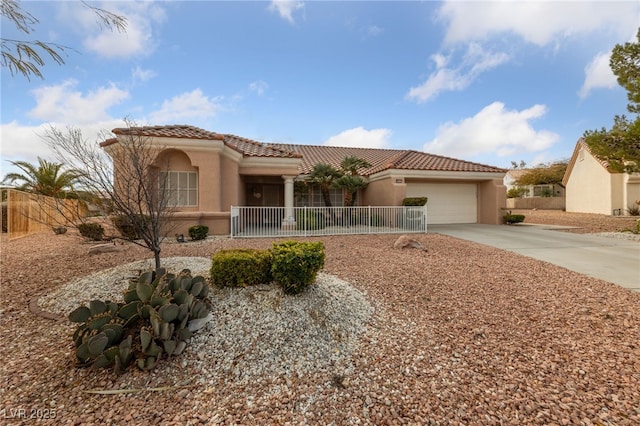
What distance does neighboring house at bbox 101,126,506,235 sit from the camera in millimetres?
11328

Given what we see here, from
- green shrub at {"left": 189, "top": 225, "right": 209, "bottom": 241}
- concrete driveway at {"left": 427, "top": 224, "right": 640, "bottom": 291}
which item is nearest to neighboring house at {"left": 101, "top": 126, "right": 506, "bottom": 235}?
green shrub at {"left": 189, "top": 225, "right": 209, "bottom": 241}

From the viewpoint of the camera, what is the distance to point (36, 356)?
3062 mm

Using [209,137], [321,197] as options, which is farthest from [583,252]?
[209,137]

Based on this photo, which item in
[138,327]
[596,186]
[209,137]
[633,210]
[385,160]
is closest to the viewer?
[138,327]

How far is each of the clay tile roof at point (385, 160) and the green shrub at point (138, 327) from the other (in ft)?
43.7

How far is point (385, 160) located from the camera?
19.4m

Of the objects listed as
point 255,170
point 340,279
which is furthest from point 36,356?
point 255,170

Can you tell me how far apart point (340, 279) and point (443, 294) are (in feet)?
6.22

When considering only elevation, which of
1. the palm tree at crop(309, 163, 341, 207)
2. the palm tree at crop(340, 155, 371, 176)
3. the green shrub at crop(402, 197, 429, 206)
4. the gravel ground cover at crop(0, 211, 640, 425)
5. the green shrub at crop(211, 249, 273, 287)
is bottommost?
the gravel ground cover at crop(0, 211, 640, 425)

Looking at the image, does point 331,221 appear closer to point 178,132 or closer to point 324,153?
point 178,132

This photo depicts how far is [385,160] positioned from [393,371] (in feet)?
58.3

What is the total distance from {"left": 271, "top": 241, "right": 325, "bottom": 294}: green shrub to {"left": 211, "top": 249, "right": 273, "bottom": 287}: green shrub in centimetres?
25

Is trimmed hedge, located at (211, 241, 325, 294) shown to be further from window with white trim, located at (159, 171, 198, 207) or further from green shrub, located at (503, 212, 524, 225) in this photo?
green shrub, located at (503, 212, 524, 225)

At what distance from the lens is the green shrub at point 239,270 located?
432 centimetres
